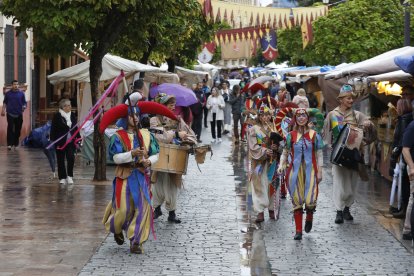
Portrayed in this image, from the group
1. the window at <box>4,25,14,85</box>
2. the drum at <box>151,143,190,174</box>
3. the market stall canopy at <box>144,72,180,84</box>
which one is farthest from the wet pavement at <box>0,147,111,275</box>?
the window at <box>4,25,14,85</box>

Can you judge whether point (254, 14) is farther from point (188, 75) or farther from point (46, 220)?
point (46, 220)

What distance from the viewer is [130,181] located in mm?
11117

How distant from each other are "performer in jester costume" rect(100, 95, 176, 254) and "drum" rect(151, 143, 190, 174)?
78.8 inches

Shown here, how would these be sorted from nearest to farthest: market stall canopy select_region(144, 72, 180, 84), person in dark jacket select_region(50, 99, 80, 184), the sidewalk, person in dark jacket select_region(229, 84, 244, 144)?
the sidewalk < person in dark jacket select_region(50, 99, 80, 184) < market stall canopy select_region(144, 72, 180, 84) < person in dark jacket select_region(229, 84, 244, 144)

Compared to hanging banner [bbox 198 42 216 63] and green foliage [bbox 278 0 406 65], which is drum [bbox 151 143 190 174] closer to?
green foliage [bbox 278 0 406 65]

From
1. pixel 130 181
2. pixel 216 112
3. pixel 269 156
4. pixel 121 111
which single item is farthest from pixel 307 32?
pixel 130 181

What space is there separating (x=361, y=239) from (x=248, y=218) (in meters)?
2.20

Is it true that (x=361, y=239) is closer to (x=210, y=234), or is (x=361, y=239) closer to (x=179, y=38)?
(x=210, y=234)

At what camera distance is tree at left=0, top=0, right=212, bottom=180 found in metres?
16.8

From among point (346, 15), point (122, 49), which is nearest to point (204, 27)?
point (346, 15)

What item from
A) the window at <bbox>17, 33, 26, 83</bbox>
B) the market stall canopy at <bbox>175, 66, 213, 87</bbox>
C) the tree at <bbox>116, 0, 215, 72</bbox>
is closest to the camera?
the tree at <bbox>116, 0, 215, 72</bbox>

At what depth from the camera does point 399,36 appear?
36.3m

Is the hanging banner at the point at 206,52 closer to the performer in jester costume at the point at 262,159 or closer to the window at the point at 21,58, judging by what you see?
the window at the point at 21,58

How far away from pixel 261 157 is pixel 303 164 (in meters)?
1.26
